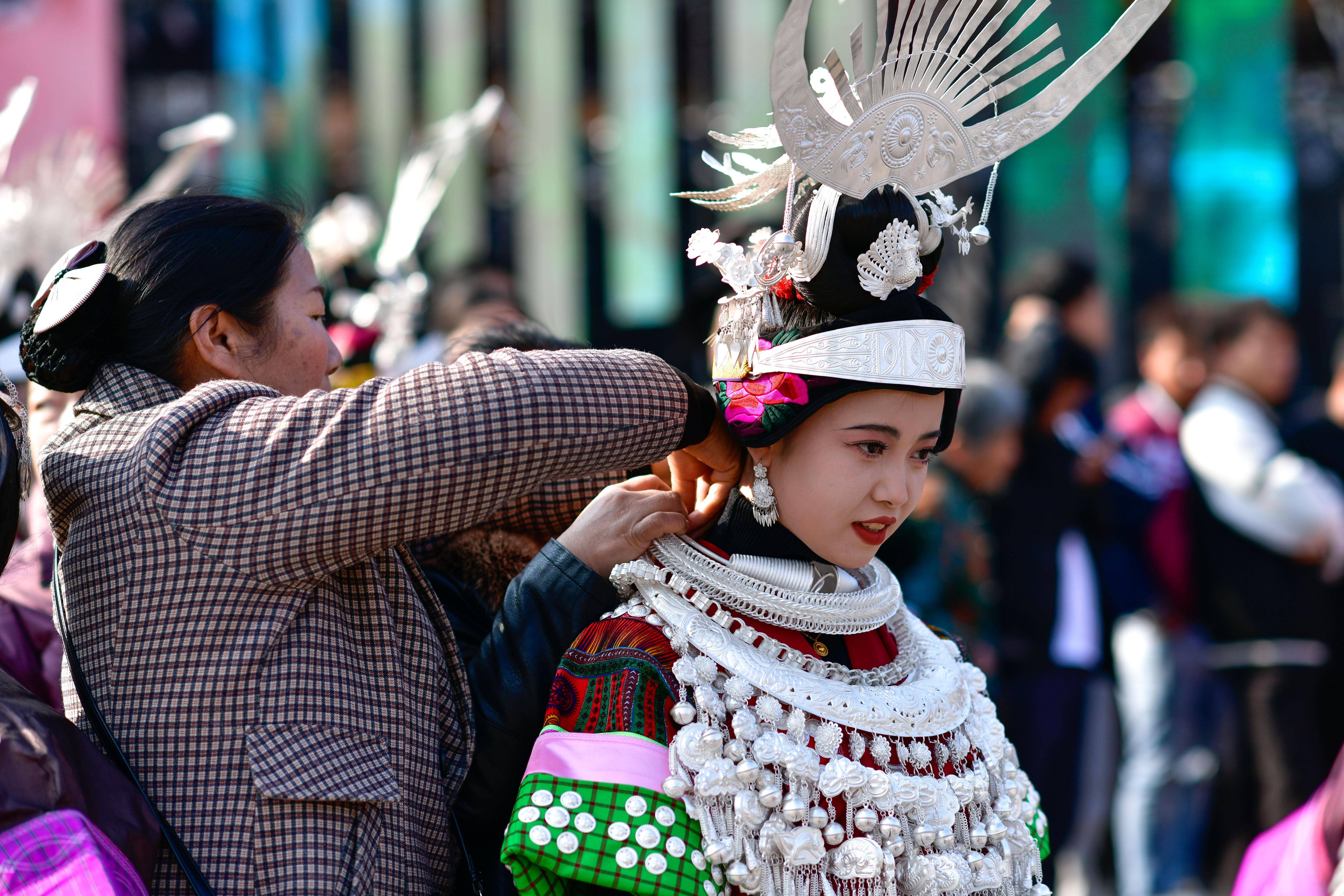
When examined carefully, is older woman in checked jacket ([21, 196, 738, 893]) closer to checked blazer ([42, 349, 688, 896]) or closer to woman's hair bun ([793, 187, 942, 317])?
checked blazer ([42, 349, 688, 896])

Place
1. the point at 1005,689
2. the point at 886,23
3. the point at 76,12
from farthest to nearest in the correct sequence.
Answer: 1. the point at 76,12
2. the point at 1005,689
3. the point at 886,23

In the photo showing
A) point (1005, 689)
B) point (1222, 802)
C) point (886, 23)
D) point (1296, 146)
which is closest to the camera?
point (886, 23)

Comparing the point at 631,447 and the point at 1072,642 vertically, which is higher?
the point at 631,447

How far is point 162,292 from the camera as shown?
1.87 metres

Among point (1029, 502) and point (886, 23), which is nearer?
point (886, 23)

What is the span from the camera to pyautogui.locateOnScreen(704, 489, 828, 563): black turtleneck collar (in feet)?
6.31

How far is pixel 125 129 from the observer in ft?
36.6

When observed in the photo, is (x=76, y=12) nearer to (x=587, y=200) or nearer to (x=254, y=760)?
(x=587, y=200)

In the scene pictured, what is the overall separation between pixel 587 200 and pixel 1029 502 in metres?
7.25

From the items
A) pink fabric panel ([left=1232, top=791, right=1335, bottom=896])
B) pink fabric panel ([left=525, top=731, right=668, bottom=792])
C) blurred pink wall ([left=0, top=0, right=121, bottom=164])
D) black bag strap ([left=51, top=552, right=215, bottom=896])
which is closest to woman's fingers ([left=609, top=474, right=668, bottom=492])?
pink fabric panel ([left=525, top=731, right=668, bottom=792])

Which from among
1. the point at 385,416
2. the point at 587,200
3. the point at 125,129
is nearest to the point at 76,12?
the point at 125,129

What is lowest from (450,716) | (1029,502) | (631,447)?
(1029,502)

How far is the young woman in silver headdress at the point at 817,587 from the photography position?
66.4 inches

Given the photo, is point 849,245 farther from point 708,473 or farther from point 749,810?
point 749,810
